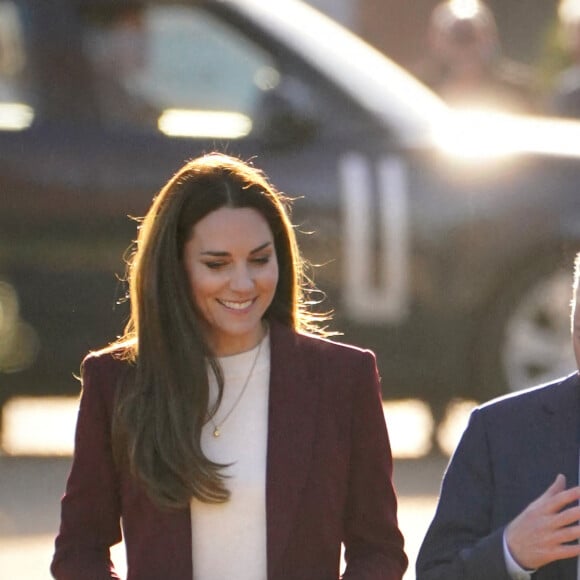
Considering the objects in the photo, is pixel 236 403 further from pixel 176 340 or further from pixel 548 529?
pixel 548 529

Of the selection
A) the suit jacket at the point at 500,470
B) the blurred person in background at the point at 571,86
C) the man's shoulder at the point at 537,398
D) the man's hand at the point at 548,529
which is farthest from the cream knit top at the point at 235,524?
the blurred person in background at the point at 571,86

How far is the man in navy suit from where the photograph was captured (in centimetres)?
350

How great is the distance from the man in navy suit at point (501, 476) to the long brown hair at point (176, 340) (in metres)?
0.41

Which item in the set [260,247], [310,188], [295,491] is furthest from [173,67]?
[295,491]

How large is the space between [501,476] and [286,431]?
1.43 ft

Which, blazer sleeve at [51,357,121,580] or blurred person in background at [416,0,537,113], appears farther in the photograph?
blurred person in background at [416,0,537,113]

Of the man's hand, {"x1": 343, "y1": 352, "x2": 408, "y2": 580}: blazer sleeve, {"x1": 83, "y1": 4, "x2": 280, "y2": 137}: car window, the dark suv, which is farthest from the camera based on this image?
{"x1": 83, "y1": 4, "x2": 280, "y2": 137}: car window

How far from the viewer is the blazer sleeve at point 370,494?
3.83 meters

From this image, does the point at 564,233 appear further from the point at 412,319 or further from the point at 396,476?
the point at 396,476

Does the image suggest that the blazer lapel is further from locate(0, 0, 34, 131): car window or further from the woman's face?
locate(0, 0, 34, 131): car window

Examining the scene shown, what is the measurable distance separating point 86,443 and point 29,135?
385cm

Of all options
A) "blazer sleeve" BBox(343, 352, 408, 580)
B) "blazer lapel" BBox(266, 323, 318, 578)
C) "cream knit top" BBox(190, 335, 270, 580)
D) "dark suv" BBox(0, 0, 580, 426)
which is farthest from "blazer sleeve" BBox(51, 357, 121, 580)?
"dark suv" BBox(0, 0, 580, 426)

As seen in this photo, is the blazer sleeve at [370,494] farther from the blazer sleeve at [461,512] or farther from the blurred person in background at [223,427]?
the blazer sleeve at [461,512]

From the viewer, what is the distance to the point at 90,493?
3789 mm
